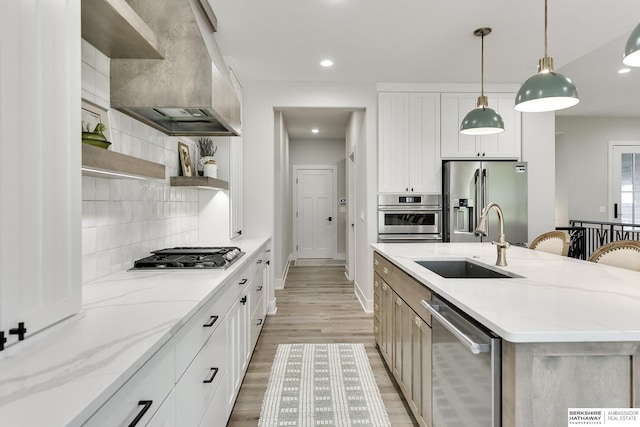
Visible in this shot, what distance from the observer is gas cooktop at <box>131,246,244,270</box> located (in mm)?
1851

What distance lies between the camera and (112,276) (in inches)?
67.1

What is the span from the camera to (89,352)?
2.71 feet

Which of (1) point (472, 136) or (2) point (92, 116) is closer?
(2) point (92, 116)

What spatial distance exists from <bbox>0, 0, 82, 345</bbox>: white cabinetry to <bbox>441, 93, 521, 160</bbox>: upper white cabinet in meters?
3.84

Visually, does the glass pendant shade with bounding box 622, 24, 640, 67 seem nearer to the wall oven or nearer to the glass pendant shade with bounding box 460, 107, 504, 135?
the glass pendant shade with bounding box 460, 107, 504, 135

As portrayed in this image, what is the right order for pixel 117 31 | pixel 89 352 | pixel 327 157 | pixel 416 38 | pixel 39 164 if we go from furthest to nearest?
pixel 327 157, pixel 416 38, pixel 117 31, pixel 39 164, pixel 89 352

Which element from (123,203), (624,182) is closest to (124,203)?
(123,203)

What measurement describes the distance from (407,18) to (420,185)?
194cm

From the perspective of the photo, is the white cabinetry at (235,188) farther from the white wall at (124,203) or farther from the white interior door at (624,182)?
the white interior door at (624,182)

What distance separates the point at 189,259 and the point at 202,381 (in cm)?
76

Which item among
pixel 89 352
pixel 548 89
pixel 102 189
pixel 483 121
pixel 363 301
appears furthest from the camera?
pixel 363 301

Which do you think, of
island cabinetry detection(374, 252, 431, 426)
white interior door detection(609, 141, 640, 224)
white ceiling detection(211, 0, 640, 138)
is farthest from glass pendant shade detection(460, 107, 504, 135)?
white interior door detection(609, 141, 640, 224)

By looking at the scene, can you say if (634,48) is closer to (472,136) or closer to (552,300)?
(552,300)

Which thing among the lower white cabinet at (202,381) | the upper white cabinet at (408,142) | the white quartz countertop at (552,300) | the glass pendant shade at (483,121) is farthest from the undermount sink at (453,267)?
the upper white cabinet at (408,142)
